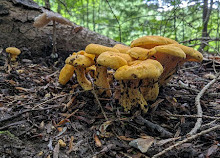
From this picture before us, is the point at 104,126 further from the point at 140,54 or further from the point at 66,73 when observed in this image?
the point at 66,73

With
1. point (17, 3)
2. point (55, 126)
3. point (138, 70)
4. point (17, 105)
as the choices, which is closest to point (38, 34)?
point (17, 3)

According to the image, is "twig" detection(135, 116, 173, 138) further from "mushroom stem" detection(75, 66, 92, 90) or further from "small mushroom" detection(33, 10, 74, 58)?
"small mushroom" detection(33, 10, 74, 58)

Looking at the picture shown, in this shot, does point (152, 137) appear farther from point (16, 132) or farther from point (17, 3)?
point (17, 3)

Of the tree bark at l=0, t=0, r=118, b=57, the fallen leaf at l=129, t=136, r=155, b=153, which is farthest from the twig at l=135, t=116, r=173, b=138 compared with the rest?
the tree bark at l=0, t=0, r=118, b=57

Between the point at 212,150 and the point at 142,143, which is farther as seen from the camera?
the point at 142,143

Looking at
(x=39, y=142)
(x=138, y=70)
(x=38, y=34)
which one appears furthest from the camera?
(x=38, y=34)

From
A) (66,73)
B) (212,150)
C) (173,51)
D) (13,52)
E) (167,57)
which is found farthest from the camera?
(13,52)

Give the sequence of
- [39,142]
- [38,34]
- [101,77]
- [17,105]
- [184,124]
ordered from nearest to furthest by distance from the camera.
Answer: [39,142] < [184,124] < [17,105] < [101,77] < [38,34]

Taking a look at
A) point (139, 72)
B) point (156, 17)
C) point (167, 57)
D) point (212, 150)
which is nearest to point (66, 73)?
point (139, 72)
